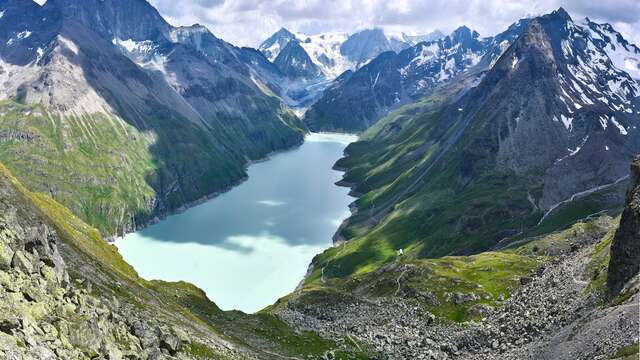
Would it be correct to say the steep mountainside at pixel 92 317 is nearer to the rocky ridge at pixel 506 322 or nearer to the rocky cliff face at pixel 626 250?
the rocky ridge at pixel 506 322

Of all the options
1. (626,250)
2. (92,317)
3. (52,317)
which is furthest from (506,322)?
(52,317)

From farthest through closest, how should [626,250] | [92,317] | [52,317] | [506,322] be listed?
1. [506,322]
2. [626,250]
3. [92,317]
4. [52,317]

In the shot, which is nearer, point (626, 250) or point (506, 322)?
point (626, 250)

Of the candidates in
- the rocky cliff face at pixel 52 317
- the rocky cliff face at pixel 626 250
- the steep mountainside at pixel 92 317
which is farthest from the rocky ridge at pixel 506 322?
the rocky cliff face at pixel 52 317

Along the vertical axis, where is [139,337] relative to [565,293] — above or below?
above

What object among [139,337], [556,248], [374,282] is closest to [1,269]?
[139,337]

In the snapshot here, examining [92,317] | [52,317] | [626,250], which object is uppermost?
[52,317]

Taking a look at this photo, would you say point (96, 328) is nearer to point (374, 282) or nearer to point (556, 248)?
point (374, 282)

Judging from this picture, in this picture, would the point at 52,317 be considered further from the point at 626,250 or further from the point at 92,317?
the point at 626,250
